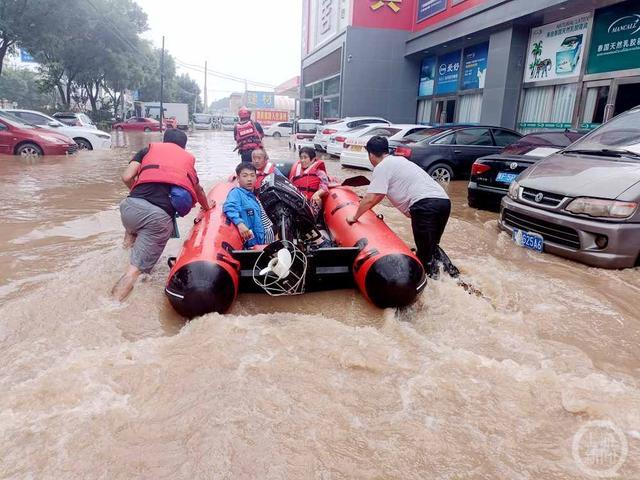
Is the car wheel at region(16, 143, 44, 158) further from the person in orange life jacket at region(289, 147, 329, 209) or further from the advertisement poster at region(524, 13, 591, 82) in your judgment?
the advertisement poster at region(524, 13, 591, 82)

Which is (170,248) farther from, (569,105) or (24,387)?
(569,105)

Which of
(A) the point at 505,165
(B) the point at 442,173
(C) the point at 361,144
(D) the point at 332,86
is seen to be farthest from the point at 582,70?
(D) the point at 332,86

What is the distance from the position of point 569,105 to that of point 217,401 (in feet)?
43.4

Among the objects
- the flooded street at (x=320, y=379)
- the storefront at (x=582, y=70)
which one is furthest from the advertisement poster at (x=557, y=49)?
the flooded street at (x=320, y=379)

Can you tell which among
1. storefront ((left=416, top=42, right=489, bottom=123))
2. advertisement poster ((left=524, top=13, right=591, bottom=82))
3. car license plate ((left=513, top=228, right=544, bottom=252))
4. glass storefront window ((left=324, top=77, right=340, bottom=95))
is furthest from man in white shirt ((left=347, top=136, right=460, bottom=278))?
glass storefront window ((left=324, top=77, right=340, bottom=95))

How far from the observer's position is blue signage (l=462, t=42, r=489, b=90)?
637 inches

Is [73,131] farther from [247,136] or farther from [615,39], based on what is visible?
[615,39]

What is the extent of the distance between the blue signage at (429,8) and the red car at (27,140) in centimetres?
1413

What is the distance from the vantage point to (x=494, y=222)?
7.13 metres

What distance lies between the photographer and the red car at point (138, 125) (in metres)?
32.8

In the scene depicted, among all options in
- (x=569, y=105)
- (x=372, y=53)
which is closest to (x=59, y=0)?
(x=372, y=53)

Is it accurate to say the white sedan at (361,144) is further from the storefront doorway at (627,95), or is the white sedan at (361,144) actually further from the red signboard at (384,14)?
the red signboard at (384,14)

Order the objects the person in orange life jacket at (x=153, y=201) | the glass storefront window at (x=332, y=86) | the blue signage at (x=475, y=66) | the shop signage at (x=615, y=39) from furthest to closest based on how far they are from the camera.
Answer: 1. the glass storefront window at (x=332, y=86)
2. the blue signage at (x=475, y=66)
3. the shop signage at (x=615, y=39)
4. the person in orange life jacket at (x=153, y=201)

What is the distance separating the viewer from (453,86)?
18.2 meters
